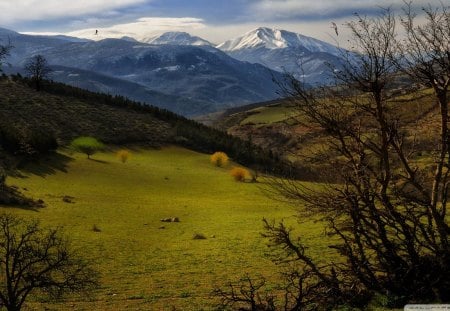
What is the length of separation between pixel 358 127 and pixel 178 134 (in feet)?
372

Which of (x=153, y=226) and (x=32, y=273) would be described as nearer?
(x=32, y=273)

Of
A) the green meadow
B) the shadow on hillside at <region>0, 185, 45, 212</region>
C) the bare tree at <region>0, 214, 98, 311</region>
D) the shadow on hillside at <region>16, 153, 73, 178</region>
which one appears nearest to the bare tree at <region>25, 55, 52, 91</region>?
the green meadow

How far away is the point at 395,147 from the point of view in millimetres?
15336

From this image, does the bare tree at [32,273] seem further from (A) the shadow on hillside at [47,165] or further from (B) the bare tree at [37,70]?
(B) the bare tree at [37,70]

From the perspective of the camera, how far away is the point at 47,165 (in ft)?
231

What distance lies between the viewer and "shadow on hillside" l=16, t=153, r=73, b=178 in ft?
213

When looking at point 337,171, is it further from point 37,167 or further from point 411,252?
point 37,167

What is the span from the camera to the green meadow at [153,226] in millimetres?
23344

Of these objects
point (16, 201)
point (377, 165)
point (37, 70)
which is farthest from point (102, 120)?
point (377, 165)

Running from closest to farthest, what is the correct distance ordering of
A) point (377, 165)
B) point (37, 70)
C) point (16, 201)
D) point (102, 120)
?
point (377, 165) → point (16, 201) → point (37, 70) → point (102, 120)

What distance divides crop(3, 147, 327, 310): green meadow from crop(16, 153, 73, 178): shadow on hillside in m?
0.16

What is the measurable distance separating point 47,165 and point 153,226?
35.0 m

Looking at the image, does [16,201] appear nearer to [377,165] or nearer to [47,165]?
[47,165]

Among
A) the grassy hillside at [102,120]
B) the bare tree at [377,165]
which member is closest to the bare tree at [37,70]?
the grassy hillside at [102,120]
